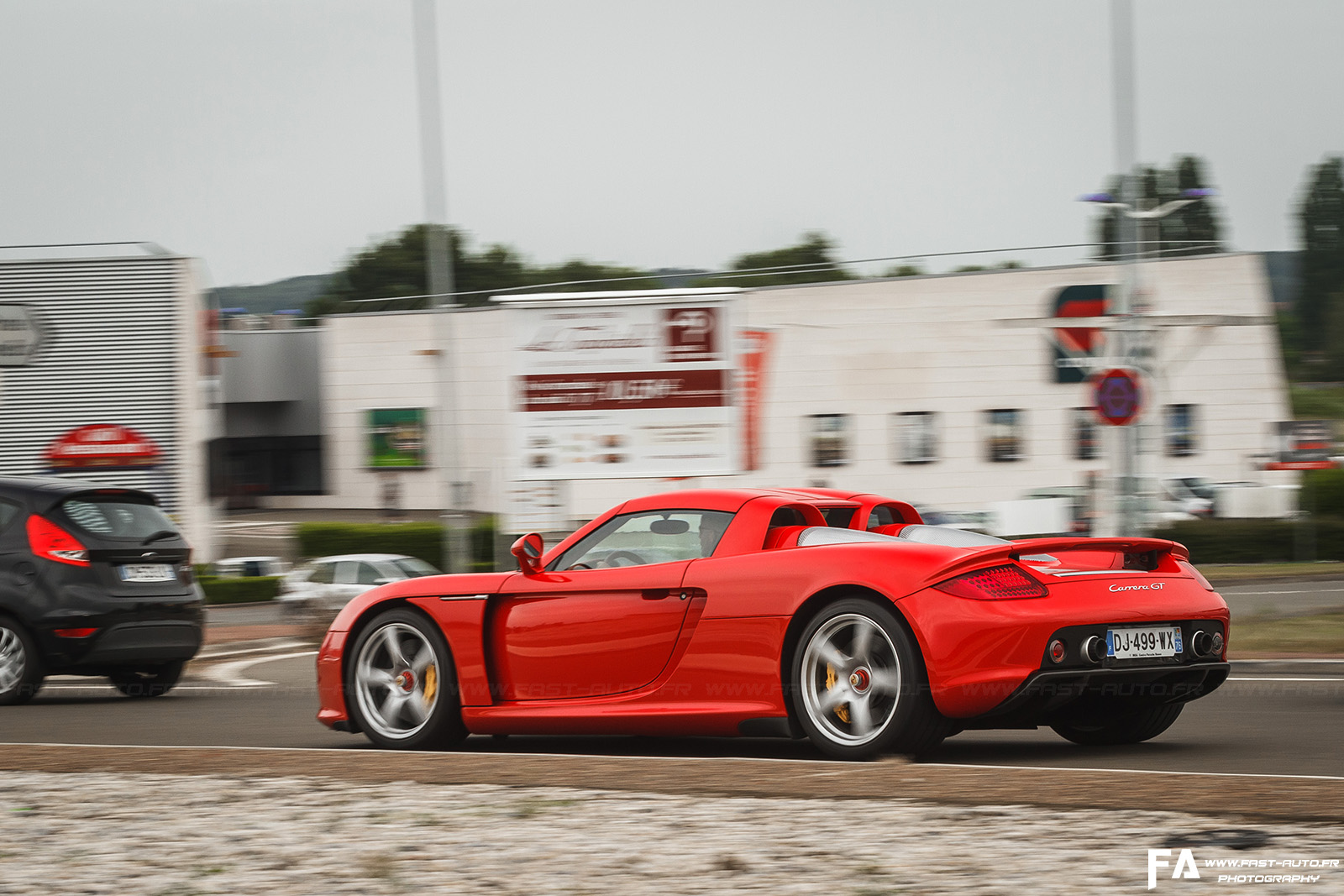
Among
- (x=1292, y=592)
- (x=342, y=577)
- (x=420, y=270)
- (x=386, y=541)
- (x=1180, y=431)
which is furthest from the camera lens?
(x=420, y=270)

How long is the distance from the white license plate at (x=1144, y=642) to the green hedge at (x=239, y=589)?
95.6 feet

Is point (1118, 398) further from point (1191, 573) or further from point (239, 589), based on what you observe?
point (239, 589)

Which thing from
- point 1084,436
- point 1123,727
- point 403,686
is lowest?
point 1123,727

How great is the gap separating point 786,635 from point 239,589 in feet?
94.1

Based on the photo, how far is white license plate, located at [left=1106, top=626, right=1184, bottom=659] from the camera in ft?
18.7

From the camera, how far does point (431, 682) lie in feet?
22.8

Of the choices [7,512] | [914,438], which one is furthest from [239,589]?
[7,512]

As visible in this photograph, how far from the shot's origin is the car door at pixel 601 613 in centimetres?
630

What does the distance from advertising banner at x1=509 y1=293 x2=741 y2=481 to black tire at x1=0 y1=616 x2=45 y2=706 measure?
15363mm

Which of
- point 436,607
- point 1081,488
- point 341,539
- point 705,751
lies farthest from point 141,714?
point 1081,488

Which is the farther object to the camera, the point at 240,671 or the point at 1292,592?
the point at 1292,592

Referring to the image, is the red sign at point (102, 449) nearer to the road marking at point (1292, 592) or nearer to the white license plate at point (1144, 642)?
the road marking at point (1292, 592)

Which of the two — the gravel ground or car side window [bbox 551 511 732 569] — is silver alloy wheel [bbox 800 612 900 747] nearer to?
car side window [bbox 551 511 732 569]

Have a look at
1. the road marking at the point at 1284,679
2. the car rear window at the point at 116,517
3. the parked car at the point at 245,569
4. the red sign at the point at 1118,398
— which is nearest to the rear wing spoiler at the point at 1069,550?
the road marking at the point at 1284,679
